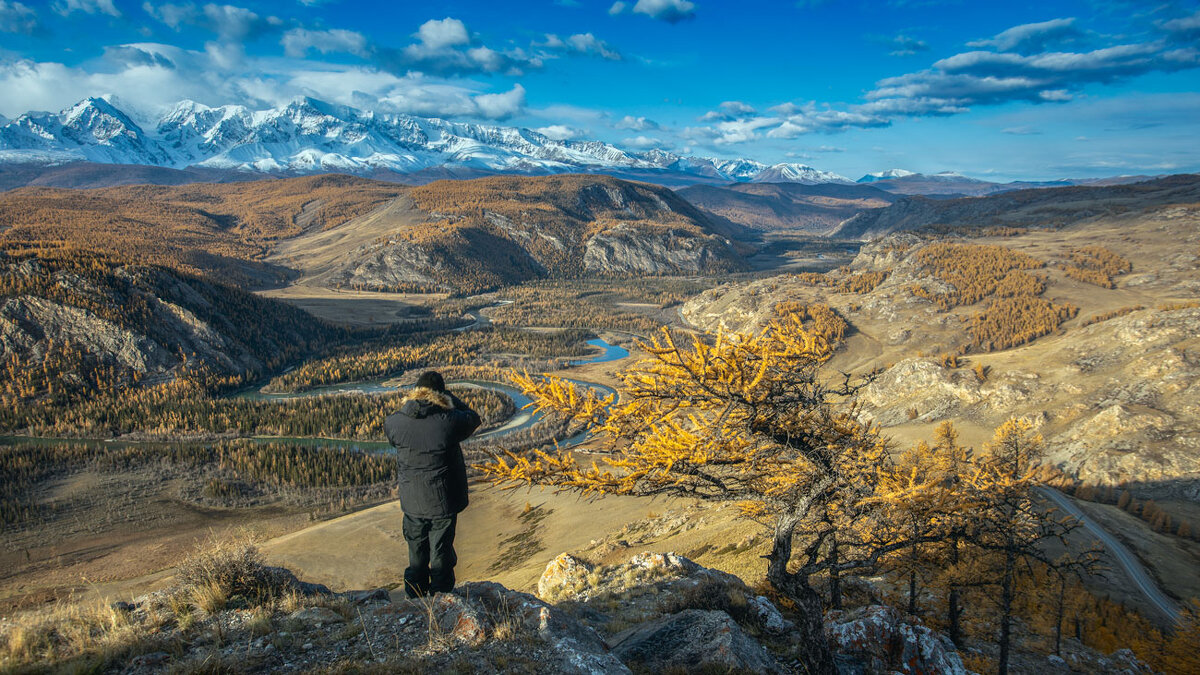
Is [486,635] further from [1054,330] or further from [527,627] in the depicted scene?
[1054,330]

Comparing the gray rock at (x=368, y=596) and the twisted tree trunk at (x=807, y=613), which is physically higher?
the gray rock at (x=368, y=596)

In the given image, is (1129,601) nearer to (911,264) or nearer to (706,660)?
(706,660)

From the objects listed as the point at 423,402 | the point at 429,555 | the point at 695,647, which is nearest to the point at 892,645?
the point at 695,647

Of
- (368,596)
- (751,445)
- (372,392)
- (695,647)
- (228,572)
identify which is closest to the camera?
(751,445)

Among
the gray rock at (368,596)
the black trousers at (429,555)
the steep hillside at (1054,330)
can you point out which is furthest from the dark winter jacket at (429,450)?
the steep hillside at (1054,330)

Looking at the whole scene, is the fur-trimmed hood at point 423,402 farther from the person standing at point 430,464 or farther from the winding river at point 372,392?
the winding river at point 372,392

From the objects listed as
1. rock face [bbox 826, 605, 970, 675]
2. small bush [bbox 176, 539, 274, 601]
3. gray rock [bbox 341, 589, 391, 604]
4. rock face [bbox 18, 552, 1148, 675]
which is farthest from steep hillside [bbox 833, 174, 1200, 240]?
small bush [bbox 176, 539, 274, 601]
